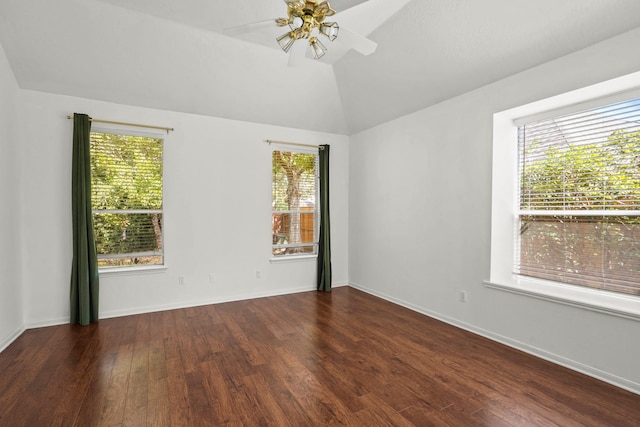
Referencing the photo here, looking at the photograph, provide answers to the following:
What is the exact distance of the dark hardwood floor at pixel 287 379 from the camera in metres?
1.96

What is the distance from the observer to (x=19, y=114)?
335 centimetres

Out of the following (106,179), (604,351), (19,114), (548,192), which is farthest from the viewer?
(106,179)

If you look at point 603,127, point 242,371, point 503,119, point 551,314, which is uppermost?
point 503,119

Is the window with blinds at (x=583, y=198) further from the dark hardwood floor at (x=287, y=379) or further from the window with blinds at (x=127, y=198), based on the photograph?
the window with blinds at (x=127, y=198)

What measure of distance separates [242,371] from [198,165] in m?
2.76

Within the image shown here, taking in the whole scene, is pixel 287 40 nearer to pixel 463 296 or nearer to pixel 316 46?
pixel 316 46

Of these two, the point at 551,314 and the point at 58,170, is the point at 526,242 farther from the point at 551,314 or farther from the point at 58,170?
the point at 58,170

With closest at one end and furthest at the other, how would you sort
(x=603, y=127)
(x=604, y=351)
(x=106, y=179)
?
(x=604, y=351) → (x=603, y=127) → (x=106, y=179)

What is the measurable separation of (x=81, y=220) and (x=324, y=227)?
314 centimetres

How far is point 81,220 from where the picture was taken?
3.49 m

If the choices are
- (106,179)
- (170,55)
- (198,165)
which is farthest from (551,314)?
(106,179)

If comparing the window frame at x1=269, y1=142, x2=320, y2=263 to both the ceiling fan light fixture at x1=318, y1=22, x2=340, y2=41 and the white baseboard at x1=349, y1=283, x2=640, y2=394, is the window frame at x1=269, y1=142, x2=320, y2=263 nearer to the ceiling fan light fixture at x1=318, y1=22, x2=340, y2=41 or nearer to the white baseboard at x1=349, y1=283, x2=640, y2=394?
the white baseboard at x1=349, y1=283, x2=640, y2=394

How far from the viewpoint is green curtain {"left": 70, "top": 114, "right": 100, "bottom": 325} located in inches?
137

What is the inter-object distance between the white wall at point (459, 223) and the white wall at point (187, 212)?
0.74m
